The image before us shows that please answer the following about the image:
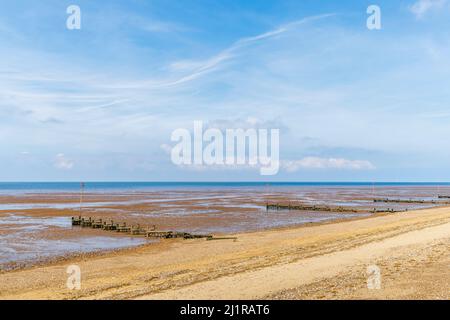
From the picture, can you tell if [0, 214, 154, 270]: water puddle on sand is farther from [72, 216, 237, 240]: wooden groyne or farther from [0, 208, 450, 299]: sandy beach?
[0, 208, 450, 299]: sandy beach

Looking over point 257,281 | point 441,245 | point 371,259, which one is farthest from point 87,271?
point 441,245

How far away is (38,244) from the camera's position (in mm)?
30625

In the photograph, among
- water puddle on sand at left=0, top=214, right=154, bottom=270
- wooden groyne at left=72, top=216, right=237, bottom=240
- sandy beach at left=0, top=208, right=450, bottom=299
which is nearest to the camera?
sandy beach at left=0, top=208, right=450, bottom=299

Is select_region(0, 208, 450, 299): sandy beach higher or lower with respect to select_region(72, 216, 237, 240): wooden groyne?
higher

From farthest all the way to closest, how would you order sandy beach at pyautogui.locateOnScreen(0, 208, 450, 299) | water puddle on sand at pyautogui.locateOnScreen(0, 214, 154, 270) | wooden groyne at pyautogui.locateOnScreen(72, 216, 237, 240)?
wooden groyne at pyautogui.locateOnScreen(72, 216, 237, 240), water puddle on sand at pyautogui.locateOnScreen(0, 214, 154, 270), sandy beach at pyautogui.locateOnScreen(0, 208, 450, 299)

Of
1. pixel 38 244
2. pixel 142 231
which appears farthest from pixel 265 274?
pixel 142 231

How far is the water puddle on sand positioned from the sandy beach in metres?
2.92

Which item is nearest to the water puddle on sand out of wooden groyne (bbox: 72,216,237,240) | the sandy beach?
wooden groyne (bbox: 72,216,237,240)

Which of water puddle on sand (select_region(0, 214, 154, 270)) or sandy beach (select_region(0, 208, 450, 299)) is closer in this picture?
sandy beach (select_region(0, 208, 450, 299))

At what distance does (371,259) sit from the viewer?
19.7 m

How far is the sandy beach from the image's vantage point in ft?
45.8

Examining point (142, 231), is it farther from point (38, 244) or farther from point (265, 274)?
point (265, 274)

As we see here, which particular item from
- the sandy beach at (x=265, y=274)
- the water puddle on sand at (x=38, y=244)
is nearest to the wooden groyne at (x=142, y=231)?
the water puddle on sand at (x=38, y=244)
